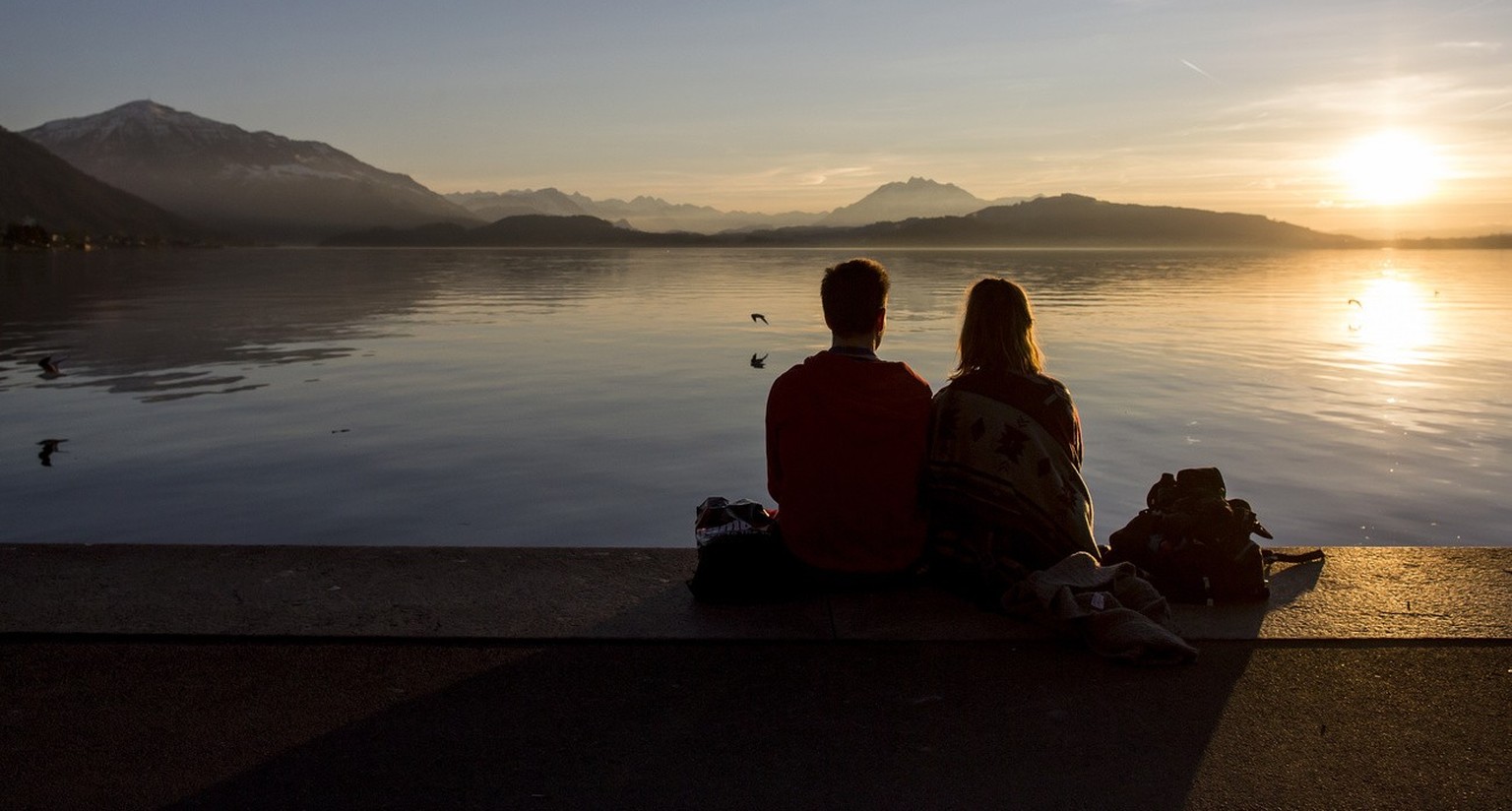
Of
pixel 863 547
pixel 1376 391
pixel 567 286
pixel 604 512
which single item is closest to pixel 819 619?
pixel 863 547

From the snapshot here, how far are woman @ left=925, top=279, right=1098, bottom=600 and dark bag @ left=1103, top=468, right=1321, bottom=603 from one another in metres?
0.30

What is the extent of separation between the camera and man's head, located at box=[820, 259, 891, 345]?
518 centimetres

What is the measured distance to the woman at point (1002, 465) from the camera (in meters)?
5.27

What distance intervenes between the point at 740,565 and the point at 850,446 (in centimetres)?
72

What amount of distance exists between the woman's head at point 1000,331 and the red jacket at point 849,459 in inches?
12.5

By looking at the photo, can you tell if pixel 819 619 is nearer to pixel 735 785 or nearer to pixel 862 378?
pixel 862 378

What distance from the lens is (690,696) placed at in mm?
4273

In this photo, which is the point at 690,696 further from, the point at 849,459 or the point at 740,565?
the point at 849,459

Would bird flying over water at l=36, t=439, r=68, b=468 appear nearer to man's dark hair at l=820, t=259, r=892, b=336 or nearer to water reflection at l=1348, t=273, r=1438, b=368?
man's dark hair at l=820, t=259, r=892, b=336

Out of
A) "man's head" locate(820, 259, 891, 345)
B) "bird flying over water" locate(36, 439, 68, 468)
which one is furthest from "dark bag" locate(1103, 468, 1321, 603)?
"bird flying over water" locate(36, 439, 68, 468)

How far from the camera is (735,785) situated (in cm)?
364

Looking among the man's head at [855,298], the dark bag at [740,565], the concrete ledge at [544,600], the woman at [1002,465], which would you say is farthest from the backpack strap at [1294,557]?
the dark bag at [740,565]

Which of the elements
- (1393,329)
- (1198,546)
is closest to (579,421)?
(1198,546)

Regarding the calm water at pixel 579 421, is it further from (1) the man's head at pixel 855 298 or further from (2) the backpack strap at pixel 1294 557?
(1) the man's head at pixel 855 298
